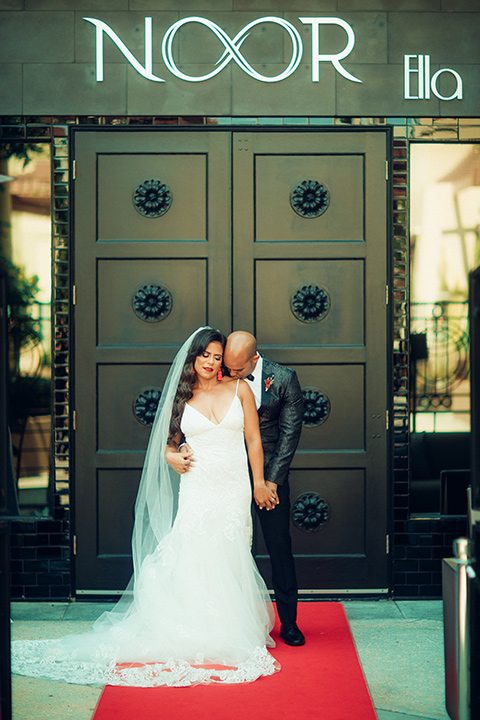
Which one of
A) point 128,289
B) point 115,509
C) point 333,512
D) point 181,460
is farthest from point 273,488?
point 128,289

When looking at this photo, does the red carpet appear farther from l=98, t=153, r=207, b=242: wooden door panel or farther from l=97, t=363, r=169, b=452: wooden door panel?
l=98, t=153, r=207, b=242: wooden door panel

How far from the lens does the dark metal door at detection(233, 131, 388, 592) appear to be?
593 centimetres

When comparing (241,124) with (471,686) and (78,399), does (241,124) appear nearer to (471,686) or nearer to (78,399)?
(78,399)

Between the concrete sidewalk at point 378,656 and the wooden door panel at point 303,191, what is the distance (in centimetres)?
276

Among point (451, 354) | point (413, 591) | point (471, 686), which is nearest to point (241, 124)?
point (451, 354)

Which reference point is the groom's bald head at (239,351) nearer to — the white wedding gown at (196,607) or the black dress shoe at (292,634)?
the white wedding gown at (196,607)

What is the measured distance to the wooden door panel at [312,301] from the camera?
5.95m

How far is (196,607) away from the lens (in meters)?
4.76

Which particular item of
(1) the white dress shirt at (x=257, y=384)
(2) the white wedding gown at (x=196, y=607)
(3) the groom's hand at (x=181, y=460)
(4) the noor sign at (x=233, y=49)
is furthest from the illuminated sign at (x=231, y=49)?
(3) the groom's hand at (x=181, y=460)

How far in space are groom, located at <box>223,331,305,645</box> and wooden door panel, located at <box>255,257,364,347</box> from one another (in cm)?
93

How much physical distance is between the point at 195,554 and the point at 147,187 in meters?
2.73

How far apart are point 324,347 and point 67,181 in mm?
2278

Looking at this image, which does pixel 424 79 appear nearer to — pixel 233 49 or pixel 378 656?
pixel 233 49

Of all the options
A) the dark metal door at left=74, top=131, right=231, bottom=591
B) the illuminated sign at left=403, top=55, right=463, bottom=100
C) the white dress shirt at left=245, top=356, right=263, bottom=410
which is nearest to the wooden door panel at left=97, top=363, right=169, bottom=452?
the dark metal door at left=74, top=131, right=231, bottom=591
